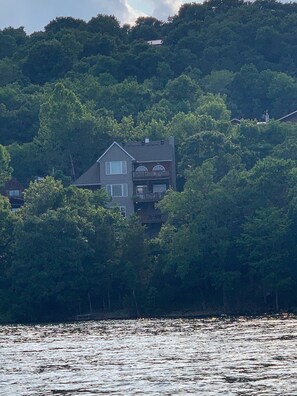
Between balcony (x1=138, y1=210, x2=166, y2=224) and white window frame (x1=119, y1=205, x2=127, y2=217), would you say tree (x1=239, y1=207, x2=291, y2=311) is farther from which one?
white window frame (x1=119, y1=205, x2=127, y2=217)

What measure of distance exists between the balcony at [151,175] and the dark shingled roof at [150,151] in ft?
4.27

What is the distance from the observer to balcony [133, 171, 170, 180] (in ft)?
445

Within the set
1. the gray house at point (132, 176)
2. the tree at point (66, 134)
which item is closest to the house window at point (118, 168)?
the gray house at point (132, 176)

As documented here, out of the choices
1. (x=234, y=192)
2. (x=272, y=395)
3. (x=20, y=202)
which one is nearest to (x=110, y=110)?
A: (x=20, y=202)

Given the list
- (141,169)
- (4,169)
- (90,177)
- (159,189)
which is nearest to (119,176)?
(141,169)

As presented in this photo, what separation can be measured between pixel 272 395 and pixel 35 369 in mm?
15521

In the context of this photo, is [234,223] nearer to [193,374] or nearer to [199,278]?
[199,278]

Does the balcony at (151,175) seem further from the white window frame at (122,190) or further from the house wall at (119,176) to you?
the white window frame at (122,190)

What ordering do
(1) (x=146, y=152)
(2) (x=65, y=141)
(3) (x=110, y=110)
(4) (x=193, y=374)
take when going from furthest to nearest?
(3) (x=110, y=110) < (2) (x=65, y=141) < (1) (x=146, y=152) < (4) (x=193, y=374)

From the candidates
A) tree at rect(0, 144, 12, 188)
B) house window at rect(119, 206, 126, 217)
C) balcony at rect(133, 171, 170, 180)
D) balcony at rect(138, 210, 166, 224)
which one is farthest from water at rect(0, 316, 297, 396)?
tree at rect(0, 144, 12, 188)

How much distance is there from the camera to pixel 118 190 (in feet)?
445

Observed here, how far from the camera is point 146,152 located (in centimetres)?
13762

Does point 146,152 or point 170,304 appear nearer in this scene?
point 170,304

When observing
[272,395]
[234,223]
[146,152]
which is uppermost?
[146,152]
